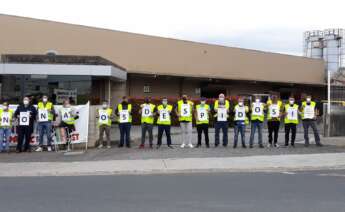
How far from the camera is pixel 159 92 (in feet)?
122

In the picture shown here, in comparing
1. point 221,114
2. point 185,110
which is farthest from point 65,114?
point 221,114

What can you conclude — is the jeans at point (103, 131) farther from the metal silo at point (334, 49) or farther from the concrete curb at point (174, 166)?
the metal silo at point (334, 49)

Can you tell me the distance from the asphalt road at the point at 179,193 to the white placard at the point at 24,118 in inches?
206

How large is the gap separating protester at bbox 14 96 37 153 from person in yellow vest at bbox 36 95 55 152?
240 millimetres

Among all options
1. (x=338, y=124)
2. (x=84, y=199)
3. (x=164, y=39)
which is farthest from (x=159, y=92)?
(x=84, y=199)

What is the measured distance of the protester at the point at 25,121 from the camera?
16.7m

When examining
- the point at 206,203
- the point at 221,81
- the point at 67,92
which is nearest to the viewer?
the point at 206,203

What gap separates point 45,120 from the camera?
17.0 metres

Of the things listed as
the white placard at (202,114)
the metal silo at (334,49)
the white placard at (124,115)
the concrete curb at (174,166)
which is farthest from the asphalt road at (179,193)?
the metal silo at (334,49)

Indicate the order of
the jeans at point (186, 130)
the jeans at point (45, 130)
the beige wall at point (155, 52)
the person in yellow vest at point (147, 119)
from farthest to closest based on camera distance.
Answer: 1. the beige wall at point (155, 52)
2. the person in yellow vest at point (147, 119)
3. the jeans at point (186, 130)
4. the jeans at point (45, 130)

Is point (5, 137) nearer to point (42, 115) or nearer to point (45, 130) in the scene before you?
point (45, 130)

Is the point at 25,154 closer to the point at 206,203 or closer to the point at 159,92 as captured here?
the point at 206,203

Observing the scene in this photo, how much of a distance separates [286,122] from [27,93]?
448 inches

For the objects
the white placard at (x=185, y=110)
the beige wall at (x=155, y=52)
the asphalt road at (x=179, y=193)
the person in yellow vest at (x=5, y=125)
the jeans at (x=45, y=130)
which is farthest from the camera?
the beige wall at (x=155, y=52)
